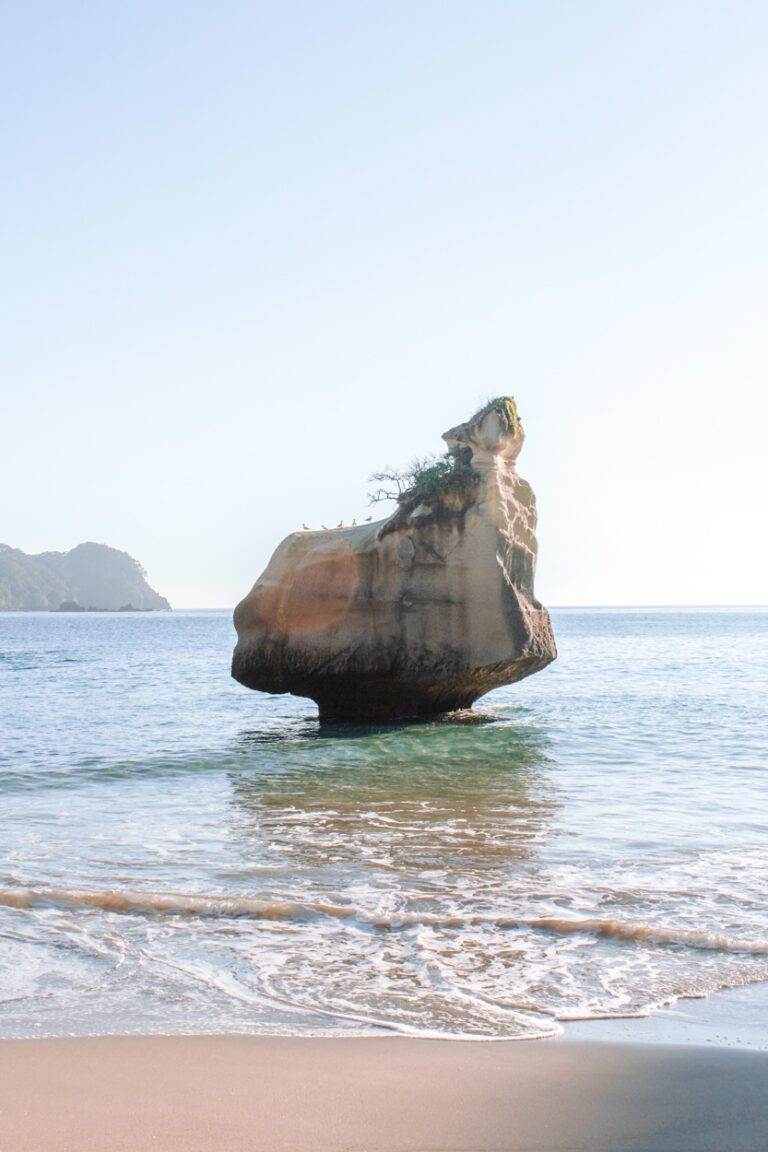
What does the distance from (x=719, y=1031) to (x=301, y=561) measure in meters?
15.6

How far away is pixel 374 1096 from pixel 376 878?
4.65 metres

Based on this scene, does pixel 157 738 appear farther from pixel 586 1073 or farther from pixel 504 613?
pixel 586 1073

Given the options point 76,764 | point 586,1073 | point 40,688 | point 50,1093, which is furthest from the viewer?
point 40,688

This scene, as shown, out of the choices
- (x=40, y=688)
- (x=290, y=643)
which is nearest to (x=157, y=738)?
(x=290, y=643)

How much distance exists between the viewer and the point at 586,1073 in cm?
509

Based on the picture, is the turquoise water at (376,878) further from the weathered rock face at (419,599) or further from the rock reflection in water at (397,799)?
the weathered rock face at (419,599)

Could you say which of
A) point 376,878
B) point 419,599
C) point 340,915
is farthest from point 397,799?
point 419,599

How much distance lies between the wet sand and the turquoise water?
0.40 m

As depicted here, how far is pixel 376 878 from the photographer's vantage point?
942 centimetres

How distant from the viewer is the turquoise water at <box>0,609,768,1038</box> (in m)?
6.45

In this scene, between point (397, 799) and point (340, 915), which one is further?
point (397, 799)

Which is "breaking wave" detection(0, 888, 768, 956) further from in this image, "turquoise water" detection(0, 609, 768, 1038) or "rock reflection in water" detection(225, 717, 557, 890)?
"rock reflection in water" detection(225, 717, 557, 890)

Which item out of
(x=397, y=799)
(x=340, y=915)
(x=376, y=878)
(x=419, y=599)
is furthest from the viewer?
(x=419, y=599)

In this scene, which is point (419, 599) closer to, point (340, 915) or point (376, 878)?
point (376, 878)
